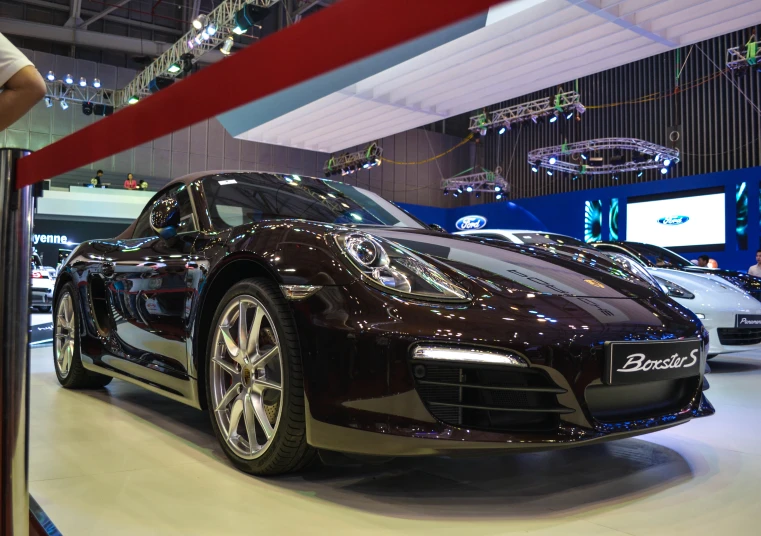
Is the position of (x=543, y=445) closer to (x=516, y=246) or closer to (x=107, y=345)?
(x=516, y=246)

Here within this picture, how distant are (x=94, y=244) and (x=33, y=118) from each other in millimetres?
18667

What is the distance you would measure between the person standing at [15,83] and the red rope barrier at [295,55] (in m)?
0.41

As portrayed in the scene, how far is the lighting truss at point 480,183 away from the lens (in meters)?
22.5

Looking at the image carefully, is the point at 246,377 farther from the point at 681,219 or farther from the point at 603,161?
the point at 603,161

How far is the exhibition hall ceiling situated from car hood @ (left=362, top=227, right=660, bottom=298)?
180 inches

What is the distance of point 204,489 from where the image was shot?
7.04 feet

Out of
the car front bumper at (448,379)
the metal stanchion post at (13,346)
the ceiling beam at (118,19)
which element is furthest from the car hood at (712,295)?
the ceiling beam at (118,19)

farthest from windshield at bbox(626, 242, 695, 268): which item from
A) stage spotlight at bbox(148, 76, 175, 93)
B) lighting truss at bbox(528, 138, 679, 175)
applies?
stage spotlight at bbox(148, 76, 175, 93)

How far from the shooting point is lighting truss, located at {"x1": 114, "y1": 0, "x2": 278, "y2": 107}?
12945 millimetres

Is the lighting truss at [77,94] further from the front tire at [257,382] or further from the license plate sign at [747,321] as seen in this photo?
the front tire at [257,382]

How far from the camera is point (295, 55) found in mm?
812

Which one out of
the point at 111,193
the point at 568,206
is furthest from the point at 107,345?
the point at 568,206

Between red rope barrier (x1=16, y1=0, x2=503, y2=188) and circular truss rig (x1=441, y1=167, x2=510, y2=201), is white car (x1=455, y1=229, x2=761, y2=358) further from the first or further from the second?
circular truss rig (x1=441, y1=167, x2=510, y2=201)

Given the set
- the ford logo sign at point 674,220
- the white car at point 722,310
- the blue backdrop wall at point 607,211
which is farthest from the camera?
the ford logo sign at point 674,220
